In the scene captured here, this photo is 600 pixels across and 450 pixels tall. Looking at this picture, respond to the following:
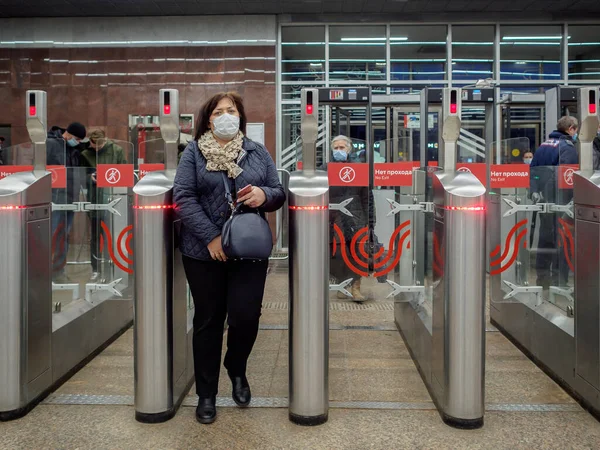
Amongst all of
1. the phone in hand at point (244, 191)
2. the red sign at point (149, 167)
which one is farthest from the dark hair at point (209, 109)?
the red sign at point (149, 167)

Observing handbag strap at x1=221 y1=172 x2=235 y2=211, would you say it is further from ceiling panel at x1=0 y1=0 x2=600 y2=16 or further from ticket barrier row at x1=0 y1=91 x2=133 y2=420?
ceiling panel at x1=0 y1=0 x2=600 y2=16

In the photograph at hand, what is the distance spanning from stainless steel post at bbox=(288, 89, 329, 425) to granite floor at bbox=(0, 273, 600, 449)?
161mm

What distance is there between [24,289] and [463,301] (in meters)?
2.39

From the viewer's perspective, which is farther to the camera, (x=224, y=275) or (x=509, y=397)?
(x=509, y=397)

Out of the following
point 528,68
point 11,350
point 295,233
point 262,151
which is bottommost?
point 11,350

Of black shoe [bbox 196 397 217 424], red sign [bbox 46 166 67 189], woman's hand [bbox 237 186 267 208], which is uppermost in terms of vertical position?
red sign [bbox 46 166 67 189]

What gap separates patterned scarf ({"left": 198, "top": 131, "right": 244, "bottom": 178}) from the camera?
3072 mm

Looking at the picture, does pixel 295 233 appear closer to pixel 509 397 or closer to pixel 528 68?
pixel 509 397

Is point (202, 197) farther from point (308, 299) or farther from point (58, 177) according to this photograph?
point (58, 177)

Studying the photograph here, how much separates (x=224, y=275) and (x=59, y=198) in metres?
1.99

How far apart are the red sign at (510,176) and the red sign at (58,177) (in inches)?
133

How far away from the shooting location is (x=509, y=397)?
3.56 meters

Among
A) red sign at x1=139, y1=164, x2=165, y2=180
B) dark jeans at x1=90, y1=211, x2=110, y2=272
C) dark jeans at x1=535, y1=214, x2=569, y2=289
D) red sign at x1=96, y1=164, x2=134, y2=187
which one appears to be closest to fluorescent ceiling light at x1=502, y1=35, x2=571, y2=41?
dark jeans at x1=535, y1=214, x2=569, y2=289

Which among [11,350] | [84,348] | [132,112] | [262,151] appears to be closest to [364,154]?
[262,151]
